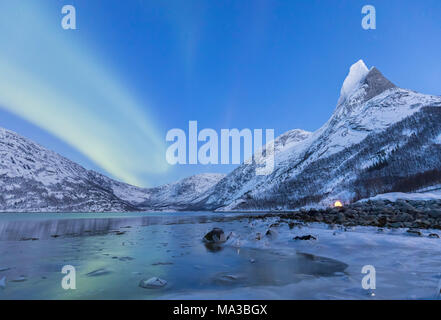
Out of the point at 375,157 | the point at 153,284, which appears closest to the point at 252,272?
the point at 153,284

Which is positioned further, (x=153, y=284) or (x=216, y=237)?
(x=216, y=237)

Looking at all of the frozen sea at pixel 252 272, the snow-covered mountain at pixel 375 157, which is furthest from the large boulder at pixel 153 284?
the snow-covered mountain at pixel 375 157

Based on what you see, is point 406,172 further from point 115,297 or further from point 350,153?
point 115,297

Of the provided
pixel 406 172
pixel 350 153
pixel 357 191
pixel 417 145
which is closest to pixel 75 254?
pixel 357 191

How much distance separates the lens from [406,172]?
11825cm

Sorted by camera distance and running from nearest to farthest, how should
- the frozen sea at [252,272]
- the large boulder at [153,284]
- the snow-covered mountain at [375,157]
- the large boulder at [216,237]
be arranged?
1. the frozen sea at [252,272]
2. the large boulder at [153,284]
3. the large boulder at [216,237]
4. the snow-covered mountain at [375,157]

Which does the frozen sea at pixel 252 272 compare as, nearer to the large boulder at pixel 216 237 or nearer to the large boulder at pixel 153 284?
the large boulder at pixel 153 284

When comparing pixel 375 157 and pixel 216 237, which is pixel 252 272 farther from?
pixel 375 157

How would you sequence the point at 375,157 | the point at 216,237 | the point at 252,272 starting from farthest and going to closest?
the point at 375,157
the point at 216,237
the point at 252,272

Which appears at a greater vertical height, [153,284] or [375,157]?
[375,157]

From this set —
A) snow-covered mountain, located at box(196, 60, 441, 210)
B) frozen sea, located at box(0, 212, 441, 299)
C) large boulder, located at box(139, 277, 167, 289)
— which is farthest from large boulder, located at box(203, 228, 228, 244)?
snow-covered mountain, located at box(196, 60, 441, 210)

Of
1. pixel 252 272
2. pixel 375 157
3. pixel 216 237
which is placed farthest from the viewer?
pixel 375 157

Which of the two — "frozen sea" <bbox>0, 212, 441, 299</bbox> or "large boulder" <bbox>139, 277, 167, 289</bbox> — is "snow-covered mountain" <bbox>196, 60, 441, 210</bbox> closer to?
"frozen sea" <bbox>0, 212, 441, 299</bbox>
